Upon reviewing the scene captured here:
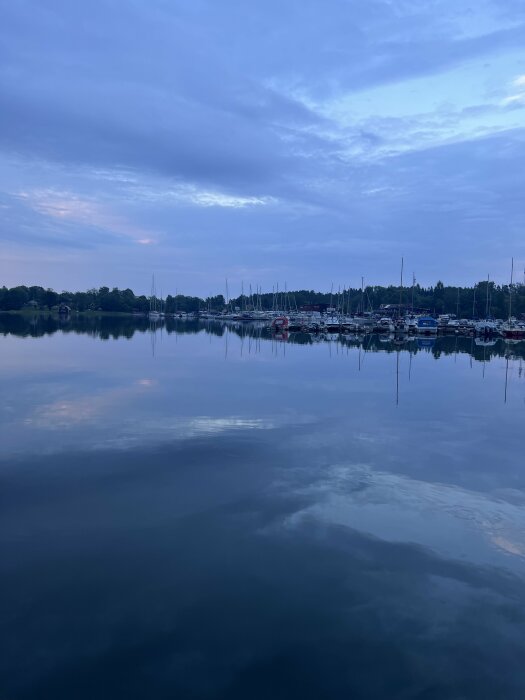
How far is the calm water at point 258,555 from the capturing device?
8016 mm

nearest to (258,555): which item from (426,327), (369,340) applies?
(369,340)

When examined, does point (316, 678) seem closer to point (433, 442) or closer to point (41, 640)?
point (41, 640)

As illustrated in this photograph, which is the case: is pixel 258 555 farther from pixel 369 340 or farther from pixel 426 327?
pixel 426 327

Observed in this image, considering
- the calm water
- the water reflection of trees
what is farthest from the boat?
the calm water

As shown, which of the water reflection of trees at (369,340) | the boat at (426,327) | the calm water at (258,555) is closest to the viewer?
the calm water at (258,555)

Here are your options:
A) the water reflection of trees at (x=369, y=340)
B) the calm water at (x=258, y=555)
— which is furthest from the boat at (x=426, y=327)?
the calm water at (x=258, y=555)

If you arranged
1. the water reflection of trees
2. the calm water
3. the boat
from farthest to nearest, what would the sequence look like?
the boat, the water reflection of trees, the calm water

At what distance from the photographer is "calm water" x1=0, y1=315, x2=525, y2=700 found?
802 centimetres

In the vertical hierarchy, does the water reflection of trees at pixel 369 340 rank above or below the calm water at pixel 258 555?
above

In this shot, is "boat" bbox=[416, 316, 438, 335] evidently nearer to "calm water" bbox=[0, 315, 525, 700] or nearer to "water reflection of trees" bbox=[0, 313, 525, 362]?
"water reflection of trees" bbox=[0, 313, 525, 362]

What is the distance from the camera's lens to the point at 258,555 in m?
11.1

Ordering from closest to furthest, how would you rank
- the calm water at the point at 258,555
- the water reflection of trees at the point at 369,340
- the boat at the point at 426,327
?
the calm water at the point at 258,555
the water reflection of trees at the point at 369,340
the boat at the point at 426,327

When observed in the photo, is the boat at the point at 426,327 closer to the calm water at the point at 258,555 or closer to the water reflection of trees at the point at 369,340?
the water reflection of trees at the point at 369,340

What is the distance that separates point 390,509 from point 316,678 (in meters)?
6.25
